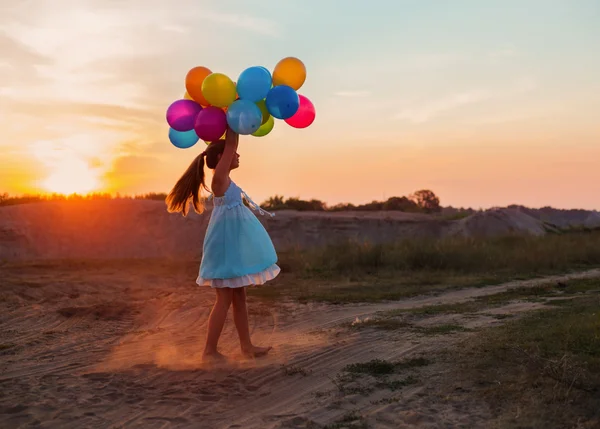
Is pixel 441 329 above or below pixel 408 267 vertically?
below

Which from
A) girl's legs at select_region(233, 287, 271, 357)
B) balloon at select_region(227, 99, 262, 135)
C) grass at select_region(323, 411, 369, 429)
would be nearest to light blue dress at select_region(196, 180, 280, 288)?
girl's legs at select_region(233, 287, 271, 357)

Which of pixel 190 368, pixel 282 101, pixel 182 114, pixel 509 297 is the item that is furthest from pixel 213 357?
pixel 509 297

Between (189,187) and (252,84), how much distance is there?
1151 mm

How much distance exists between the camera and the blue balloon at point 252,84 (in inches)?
231

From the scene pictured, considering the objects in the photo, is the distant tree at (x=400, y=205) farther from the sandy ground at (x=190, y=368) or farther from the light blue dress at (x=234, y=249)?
the light blue dress at (x=234, y=249)

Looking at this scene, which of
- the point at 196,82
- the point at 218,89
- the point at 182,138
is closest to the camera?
the point at 218,89

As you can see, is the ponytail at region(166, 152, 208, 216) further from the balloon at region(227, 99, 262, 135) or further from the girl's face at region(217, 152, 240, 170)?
the balloon at region(227, 99, 262, 135)

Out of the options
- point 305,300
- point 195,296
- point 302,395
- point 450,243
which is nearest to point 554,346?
point 302,395

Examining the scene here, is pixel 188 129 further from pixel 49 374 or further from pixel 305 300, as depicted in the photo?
pixel 305 300

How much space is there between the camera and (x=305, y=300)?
1019 centimetres

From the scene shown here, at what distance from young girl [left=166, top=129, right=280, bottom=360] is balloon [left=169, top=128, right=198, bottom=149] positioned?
426 millimetres

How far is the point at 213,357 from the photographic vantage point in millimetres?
5926

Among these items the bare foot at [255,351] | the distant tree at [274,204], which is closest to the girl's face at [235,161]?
the bare foot at [255,351]

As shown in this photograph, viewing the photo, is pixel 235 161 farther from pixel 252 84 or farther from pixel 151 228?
pixel 151 228
